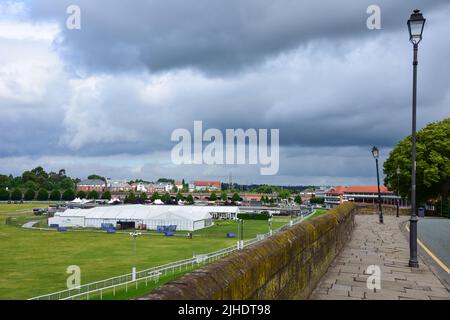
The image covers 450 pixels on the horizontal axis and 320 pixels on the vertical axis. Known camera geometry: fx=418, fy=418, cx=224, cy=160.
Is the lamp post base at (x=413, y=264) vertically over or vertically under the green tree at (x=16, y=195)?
over

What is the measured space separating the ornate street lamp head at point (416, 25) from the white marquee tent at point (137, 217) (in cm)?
4796

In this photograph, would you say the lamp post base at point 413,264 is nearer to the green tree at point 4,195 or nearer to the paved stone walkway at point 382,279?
the paved stone walkway at point 382,279

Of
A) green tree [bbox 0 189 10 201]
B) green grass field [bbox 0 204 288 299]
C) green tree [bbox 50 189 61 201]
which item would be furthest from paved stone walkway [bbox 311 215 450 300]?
green tree [bbox 0 189 10 201]

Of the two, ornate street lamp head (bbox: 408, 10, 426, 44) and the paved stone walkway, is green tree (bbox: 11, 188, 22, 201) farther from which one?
ornate street lamp head (bbox: 408, 10, 426, 44)

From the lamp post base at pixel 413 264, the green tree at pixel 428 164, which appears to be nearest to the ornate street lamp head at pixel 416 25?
the lamp post base at pixel 413 264

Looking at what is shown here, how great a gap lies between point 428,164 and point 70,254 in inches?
1479

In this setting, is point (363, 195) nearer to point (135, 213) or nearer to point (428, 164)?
point (428, 164)

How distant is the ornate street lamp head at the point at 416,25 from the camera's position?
11.5m

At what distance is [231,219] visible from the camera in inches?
3211

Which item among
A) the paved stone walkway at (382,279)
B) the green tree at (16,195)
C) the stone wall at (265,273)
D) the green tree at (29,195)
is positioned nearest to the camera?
the stone wall at (265,273)

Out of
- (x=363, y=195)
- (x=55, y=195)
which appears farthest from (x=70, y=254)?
(x=55, y=195)
